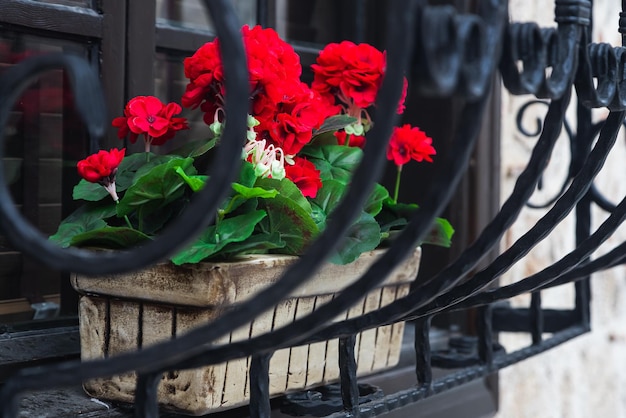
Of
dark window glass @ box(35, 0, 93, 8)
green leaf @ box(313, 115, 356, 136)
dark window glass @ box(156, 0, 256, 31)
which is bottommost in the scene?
green leaf @ box(313, 115, 356, 136)

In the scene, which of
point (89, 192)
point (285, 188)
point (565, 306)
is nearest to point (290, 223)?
point (285, 188)

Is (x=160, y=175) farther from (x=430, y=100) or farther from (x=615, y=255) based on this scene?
(x=430, y=100)

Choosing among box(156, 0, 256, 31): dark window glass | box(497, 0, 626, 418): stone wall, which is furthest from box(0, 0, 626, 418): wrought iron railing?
box(497, 0, 626, 418): stone wall

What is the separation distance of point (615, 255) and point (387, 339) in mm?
360

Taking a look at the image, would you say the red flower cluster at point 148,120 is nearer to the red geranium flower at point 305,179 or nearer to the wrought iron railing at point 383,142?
the red geranium flower at point 305,179

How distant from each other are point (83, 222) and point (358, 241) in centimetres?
36

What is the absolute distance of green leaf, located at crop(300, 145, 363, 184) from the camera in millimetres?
1225

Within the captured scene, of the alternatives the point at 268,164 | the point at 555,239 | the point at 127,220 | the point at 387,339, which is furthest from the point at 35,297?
the point at 555,239

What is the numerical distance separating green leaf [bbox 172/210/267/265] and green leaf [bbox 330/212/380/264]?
136 millimetres

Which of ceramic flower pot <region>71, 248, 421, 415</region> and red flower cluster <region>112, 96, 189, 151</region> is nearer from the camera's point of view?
ceramic flower pot <region>71, 248, 421, 415</region>

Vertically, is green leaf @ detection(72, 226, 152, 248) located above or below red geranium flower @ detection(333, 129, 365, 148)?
below

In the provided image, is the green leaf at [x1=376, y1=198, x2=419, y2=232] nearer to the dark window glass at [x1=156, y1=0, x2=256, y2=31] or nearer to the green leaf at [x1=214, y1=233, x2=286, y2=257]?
the green leaf at [x1=214, y1=233, x2=286, y2=257]

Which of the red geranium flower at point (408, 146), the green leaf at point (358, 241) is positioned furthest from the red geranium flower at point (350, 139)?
the green leaf at point (358, 241)

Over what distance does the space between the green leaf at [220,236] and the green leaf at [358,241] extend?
136 millimetres
